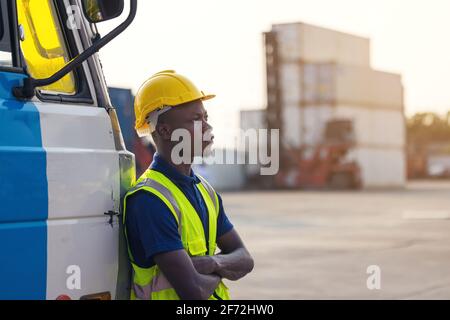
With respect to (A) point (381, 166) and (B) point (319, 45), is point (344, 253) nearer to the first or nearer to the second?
(B) point (319, 45)

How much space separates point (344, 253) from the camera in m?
10.8

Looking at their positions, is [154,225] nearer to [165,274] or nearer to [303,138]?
[165,274]

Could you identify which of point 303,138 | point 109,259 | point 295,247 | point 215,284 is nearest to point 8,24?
point 109,259

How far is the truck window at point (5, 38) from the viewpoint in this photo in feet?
8.41

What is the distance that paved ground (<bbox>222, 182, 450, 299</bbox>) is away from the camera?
312 inches

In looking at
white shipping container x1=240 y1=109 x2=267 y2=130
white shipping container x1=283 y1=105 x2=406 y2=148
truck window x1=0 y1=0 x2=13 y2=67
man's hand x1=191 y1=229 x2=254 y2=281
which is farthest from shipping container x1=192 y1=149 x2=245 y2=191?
truck window x1=0 y1=0 x2=13 y2=67

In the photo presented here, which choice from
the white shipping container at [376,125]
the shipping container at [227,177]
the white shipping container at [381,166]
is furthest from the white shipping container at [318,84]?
the shipping container at [227,177]

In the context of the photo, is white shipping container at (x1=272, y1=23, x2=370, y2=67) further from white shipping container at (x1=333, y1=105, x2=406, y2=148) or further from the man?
the man

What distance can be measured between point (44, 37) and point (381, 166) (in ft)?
129

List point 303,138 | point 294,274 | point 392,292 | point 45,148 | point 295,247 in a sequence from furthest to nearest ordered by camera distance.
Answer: point 303,138, point 295,247, point 294,274, point 392,292, point 45,148

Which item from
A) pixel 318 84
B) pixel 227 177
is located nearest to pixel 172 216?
pixel 318 84

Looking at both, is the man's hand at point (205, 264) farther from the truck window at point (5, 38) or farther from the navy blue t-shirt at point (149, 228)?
the truck window at point (5, 38)

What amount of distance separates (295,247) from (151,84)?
29.8ft

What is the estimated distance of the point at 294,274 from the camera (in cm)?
903
